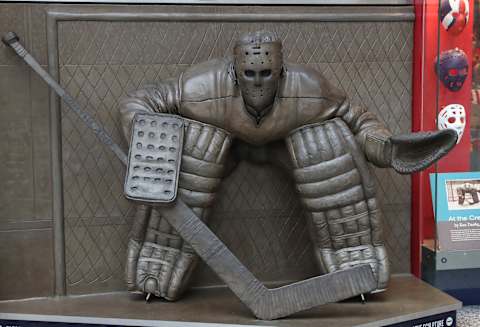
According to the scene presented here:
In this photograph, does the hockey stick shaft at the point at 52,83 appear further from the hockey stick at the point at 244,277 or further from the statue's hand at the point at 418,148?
the statue's hand at the point at 418,148

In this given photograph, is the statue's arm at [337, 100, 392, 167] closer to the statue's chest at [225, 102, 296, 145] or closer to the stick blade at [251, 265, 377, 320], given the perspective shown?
the statue's chest at [225, 102, 296, 145]


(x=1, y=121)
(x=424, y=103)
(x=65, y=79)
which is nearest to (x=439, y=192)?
(x=424, y=103)

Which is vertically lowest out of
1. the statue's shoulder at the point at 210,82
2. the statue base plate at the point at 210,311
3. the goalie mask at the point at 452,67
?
the statue base plate at the point at 210,311

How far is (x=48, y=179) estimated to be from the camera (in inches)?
95.7

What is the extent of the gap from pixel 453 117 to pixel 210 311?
1.24m

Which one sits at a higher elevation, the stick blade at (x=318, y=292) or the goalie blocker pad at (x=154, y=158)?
the goalie blocker pad at (x=154, y=158)

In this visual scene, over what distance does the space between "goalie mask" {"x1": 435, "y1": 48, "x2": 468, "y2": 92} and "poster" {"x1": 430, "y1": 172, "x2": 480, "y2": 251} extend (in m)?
0.38

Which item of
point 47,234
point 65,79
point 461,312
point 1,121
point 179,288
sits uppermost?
point 65,79

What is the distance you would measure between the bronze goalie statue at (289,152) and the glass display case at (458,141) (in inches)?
14.9

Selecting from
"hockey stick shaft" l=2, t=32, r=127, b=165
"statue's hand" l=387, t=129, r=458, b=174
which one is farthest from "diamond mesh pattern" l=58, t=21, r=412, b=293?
"statue's hand" l=387, t=129, r=458, b=174

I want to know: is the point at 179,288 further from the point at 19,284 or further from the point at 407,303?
the point at 407,303

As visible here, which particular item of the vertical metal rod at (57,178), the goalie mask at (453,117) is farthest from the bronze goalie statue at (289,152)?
the goalie mask at (453,117)

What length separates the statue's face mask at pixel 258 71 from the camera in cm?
208

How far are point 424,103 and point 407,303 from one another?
81cm
